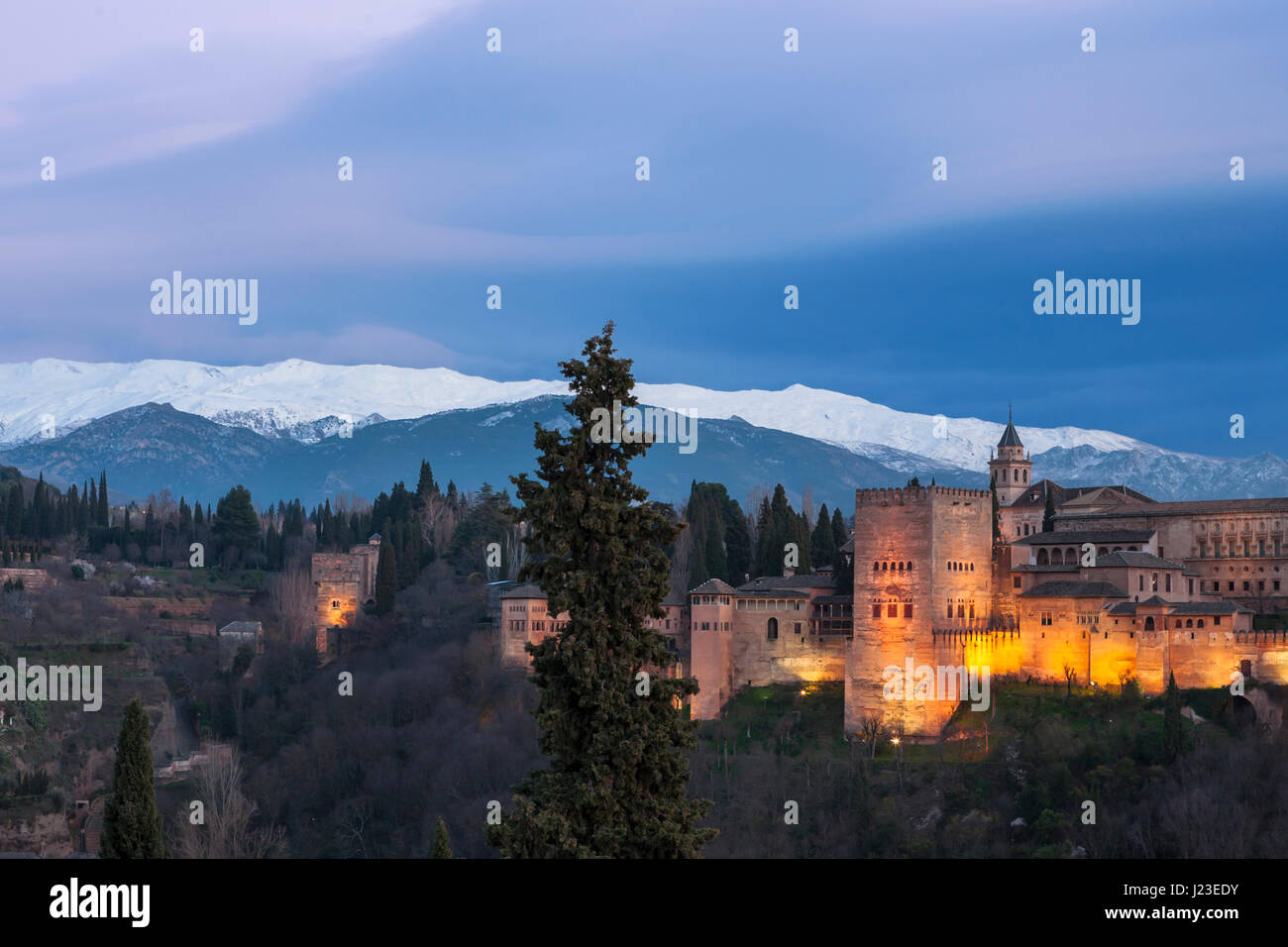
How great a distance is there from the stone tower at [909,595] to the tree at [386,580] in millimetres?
36616

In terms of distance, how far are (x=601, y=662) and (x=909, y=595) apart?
45237mm

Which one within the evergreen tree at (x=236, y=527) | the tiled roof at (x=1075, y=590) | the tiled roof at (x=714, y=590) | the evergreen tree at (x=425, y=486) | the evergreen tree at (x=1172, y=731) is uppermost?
the evergreen tree at (x=425, y=486)

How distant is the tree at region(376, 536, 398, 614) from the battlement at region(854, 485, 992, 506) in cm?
3652

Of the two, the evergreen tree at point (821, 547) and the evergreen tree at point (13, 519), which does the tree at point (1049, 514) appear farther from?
the evergreen tree at point (13, 519)

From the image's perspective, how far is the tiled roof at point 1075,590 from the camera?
6556 centimetres

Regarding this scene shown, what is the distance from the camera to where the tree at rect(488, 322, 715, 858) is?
22.3 meters

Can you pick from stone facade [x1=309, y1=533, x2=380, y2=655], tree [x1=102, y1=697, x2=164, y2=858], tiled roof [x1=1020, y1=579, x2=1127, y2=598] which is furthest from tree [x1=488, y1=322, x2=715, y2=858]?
stone facade [x1=309, y1=533, x2=380, y2=655]

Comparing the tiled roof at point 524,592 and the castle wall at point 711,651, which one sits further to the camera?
the tiled roof at point 524,592

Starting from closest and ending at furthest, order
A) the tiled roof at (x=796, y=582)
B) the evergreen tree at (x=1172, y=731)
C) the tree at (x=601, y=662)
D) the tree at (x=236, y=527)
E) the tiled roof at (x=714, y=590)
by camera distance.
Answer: the tree at (x=601, y=662), the evergreen tree at (x=1172, y=731), the tiled roof at (x=714, y=590), the tiled roof at (x=796, y=582), the tree at (x=236, y=527)

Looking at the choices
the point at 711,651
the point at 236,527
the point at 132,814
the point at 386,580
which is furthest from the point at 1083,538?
the point at 236,527

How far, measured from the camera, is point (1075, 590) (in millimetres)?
66125

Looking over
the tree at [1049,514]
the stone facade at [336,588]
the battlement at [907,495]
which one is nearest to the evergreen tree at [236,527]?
the stone facade at [336,588]

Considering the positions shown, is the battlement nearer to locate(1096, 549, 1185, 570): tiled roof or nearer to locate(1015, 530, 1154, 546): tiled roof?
locate(1096, 549, 1185, 570): tiled roof
